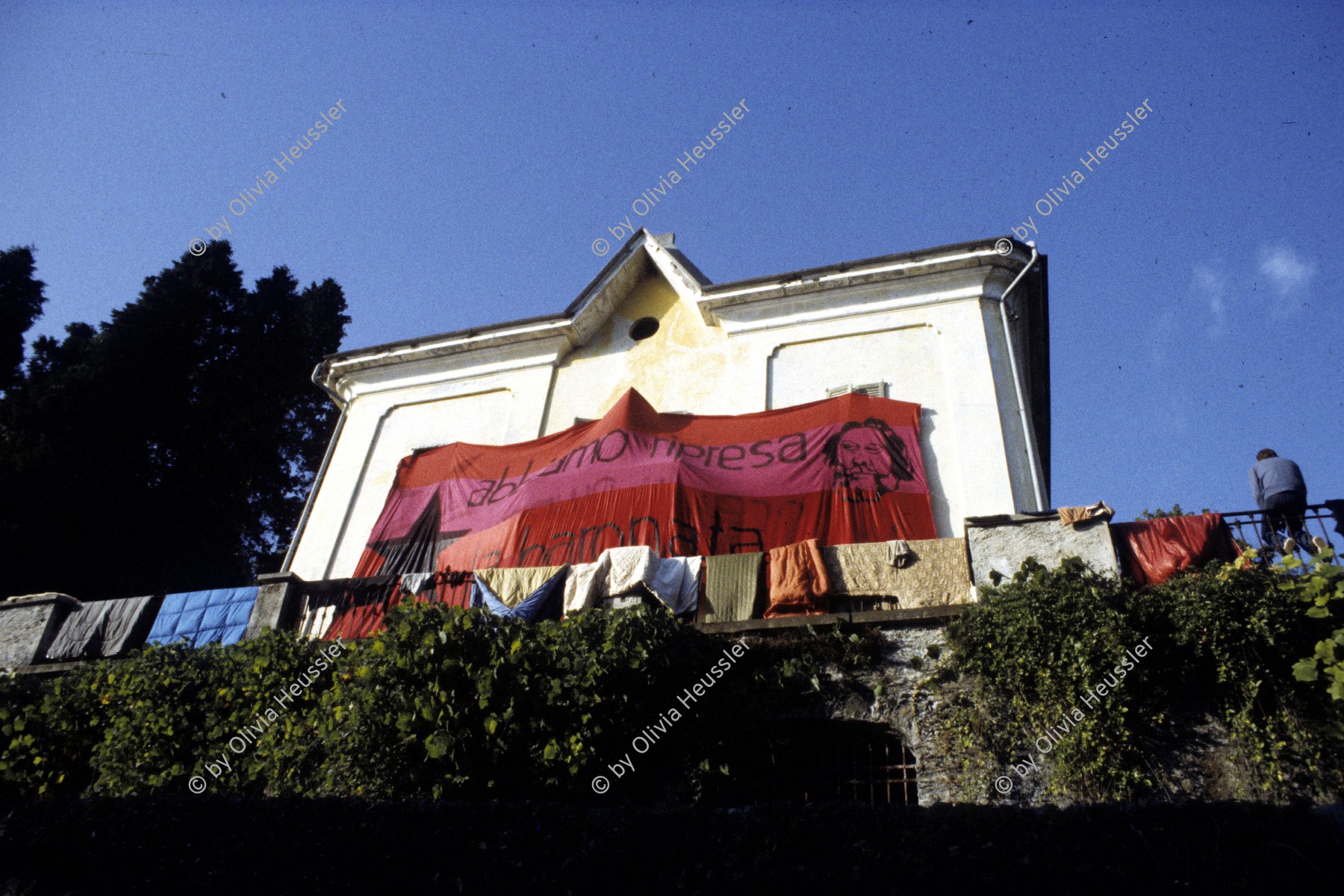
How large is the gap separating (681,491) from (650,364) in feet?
14.8

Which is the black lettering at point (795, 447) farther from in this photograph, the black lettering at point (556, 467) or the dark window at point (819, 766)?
the dark window at point (819, 766)

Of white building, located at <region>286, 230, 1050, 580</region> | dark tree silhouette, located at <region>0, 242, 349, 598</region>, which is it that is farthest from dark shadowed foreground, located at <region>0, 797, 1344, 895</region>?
dark tree silhouette, located at <region>0, 242, 349, 598</region>

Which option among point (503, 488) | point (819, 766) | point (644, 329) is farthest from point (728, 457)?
point (819, 766)

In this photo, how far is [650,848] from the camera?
16.7ft

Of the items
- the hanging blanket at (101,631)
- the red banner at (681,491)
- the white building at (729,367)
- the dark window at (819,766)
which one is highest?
the white building at (729,367)

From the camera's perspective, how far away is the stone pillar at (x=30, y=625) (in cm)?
1209

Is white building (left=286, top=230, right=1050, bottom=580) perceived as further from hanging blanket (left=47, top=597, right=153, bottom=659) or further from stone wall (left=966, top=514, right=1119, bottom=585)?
hanging blanket (left=47, top=597, right=153, bottom=659)

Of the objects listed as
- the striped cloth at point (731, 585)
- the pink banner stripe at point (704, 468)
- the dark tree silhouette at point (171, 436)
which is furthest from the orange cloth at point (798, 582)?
the dark tree silhouette at point (171, 436)

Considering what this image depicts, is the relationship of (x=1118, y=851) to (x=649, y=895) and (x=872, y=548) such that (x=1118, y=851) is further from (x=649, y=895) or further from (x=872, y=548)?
(x=872, y=548)

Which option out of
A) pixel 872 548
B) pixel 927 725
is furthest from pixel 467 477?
pixel 927 725

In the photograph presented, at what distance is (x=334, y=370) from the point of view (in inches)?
690

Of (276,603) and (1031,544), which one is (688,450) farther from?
(276,603)

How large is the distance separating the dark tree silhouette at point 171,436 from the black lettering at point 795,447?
50.2ft

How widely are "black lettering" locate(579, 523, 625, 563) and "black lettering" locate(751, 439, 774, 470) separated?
2.04 m
